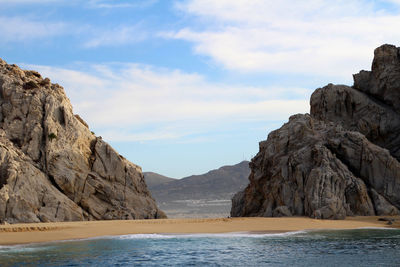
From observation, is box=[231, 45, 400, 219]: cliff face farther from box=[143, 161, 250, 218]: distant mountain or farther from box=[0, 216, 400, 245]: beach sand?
box=[143, 161, 250, 218]: distant mountain

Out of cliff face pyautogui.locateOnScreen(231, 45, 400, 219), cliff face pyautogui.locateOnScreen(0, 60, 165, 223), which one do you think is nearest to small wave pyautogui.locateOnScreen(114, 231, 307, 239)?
cliff face pyautogui.locateOnScreen(231, 45, 400, 219)

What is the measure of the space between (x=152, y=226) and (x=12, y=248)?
948cm

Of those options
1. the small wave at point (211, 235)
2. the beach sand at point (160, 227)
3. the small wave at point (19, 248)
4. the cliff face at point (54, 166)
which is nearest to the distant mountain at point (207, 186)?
the cliff face at point (54, 166)

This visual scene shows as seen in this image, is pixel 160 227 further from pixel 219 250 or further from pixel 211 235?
pixel 219 250

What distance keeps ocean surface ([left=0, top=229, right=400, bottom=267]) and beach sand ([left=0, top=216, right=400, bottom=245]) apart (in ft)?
5.23

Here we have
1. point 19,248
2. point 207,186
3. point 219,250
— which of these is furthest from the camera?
point 207,186

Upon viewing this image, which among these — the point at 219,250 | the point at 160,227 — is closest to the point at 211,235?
the point at 160,227

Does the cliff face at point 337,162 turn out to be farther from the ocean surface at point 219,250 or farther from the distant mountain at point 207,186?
the distant mountain at point 207,186

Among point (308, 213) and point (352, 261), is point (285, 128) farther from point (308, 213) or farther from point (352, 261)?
point (352, 261)

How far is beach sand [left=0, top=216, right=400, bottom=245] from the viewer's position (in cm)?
2438

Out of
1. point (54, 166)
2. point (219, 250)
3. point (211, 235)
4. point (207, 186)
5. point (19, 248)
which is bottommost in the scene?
point (219, 250)

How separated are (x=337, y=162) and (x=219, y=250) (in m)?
17.9

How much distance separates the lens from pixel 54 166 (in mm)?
32438

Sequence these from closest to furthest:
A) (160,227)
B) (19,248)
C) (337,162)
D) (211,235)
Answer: (19,248)
(211,235)
(160,227)
(337,162)
